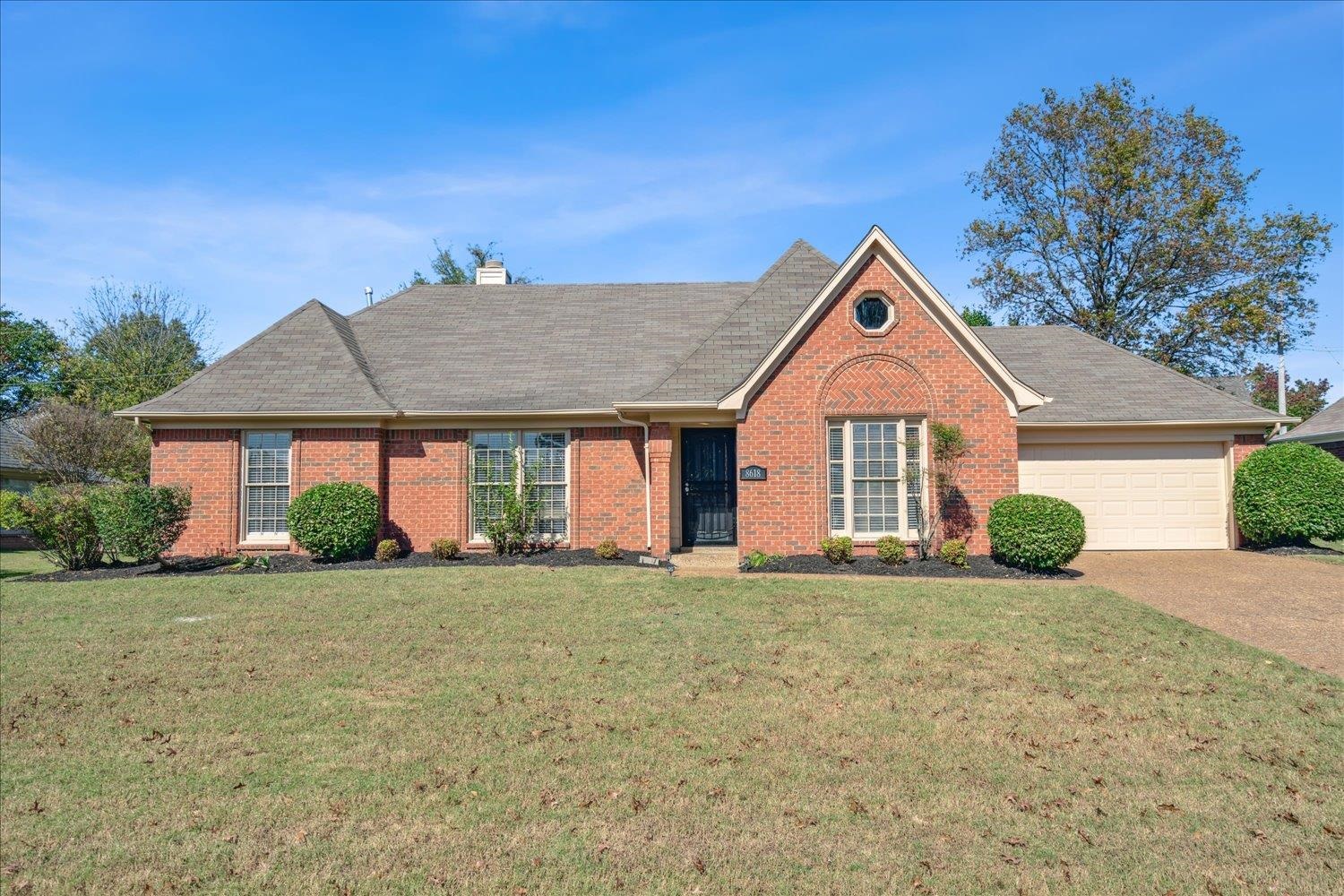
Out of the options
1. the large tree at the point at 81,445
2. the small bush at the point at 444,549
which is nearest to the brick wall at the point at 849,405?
the small bush at the point at 444,549

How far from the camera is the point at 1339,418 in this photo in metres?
27.2

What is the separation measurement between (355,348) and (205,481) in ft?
13.0

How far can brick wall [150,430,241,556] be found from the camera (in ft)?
54.2

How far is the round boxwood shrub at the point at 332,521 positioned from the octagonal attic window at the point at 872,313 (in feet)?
30.2

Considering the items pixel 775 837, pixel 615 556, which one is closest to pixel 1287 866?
pixel 775 837

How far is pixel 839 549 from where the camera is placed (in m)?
14.0

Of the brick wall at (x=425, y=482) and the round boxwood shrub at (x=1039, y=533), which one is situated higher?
the brick wall at (x=425, y=482)

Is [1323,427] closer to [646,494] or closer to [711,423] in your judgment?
[711,423]

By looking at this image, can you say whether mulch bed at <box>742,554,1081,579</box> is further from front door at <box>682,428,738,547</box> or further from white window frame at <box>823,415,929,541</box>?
front door at <box>682,428,738,547</box>

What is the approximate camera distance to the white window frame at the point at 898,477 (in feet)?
48.2

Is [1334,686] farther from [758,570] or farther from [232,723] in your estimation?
[232,723]

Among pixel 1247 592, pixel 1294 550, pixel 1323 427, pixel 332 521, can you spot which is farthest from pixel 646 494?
pixel 1323 427

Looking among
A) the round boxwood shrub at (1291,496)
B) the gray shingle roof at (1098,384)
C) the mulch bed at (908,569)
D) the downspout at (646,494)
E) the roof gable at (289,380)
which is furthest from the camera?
the gray shingle roof at (1098,384)

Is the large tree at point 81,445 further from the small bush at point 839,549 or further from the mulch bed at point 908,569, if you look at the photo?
the small bush at point 839,549
